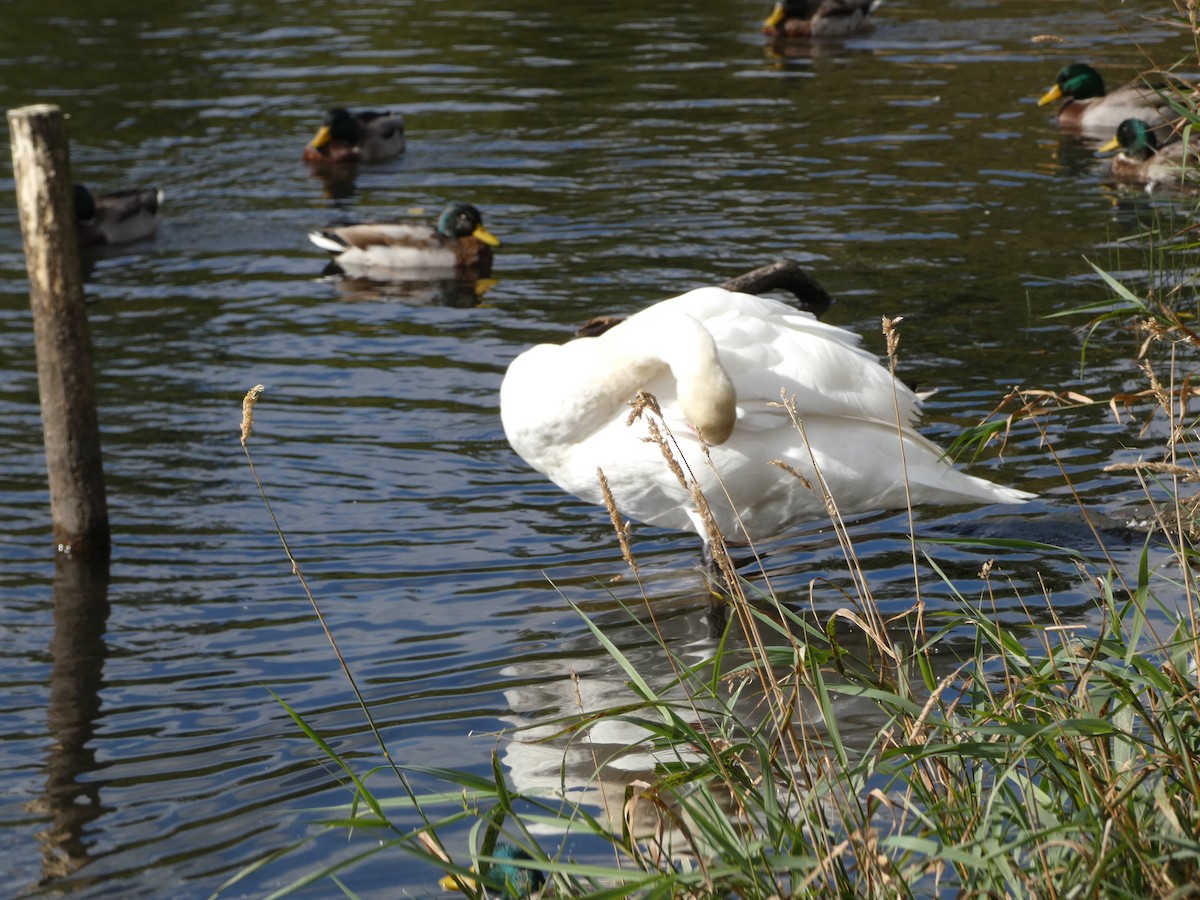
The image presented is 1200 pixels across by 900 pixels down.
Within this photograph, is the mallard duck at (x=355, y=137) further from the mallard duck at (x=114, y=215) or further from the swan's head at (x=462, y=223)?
the swan's head at (x=462, y=223)

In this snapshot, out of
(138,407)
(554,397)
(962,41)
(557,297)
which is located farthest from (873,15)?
(554,397)

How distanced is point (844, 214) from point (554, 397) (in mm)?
7575

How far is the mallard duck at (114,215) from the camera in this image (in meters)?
13.9

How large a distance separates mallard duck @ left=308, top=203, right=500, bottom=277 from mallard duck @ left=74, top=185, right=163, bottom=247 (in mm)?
1837

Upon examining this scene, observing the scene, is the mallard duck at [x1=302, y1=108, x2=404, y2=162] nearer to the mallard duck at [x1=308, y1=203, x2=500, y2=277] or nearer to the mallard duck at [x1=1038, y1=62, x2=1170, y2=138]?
the mallard duck at [x1=308, y1=203, x2=500, y2=277]

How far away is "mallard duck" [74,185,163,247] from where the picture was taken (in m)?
13.9

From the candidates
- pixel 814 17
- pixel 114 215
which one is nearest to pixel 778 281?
pixel 114 215

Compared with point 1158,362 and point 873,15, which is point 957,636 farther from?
point 873,15

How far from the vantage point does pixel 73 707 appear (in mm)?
6434

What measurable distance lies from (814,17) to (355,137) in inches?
291

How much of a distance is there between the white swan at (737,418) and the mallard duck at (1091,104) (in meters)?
10.4

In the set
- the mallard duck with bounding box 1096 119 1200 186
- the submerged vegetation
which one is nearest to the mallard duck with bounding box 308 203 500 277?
the mallard duck with bounding box 1096 119 1200 186

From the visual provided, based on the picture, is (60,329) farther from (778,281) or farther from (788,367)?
(778,281)

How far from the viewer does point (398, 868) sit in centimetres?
484
